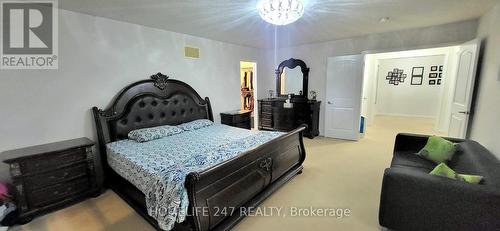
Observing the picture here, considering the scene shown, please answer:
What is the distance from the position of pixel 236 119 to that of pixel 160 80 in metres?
1.63

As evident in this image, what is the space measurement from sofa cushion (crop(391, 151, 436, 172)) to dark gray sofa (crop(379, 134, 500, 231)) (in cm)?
30

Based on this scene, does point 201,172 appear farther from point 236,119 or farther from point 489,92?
point 489,92

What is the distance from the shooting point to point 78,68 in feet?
8.55

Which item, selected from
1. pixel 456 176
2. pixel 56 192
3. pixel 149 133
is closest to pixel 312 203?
pixel 456 176

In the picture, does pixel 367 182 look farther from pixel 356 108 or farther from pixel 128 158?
pixel 128 158

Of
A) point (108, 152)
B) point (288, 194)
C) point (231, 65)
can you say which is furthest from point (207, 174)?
point (231, 65)

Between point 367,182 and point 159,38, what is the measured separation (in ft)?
12.1

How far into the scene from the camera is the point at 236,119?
433cm

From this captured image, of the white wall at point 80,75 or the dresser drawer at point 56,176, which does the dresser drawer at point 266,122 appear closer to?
the white wall at point 80,75

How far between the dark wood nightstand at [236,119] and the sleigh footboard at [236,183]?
172 cm

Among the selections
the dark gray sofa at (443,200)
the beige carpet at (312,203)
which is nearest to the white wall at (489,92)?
the dark gray sofa at (443,200)

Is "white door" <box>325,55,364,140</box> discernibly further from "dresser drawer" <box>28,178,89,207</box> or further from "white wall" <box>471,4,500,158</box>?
"dresser drawer" <box>28,178,89,207</box>

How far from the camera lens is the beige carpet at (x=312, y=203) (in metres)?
2.03

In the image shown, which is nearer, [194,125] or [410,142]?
[410,142]
